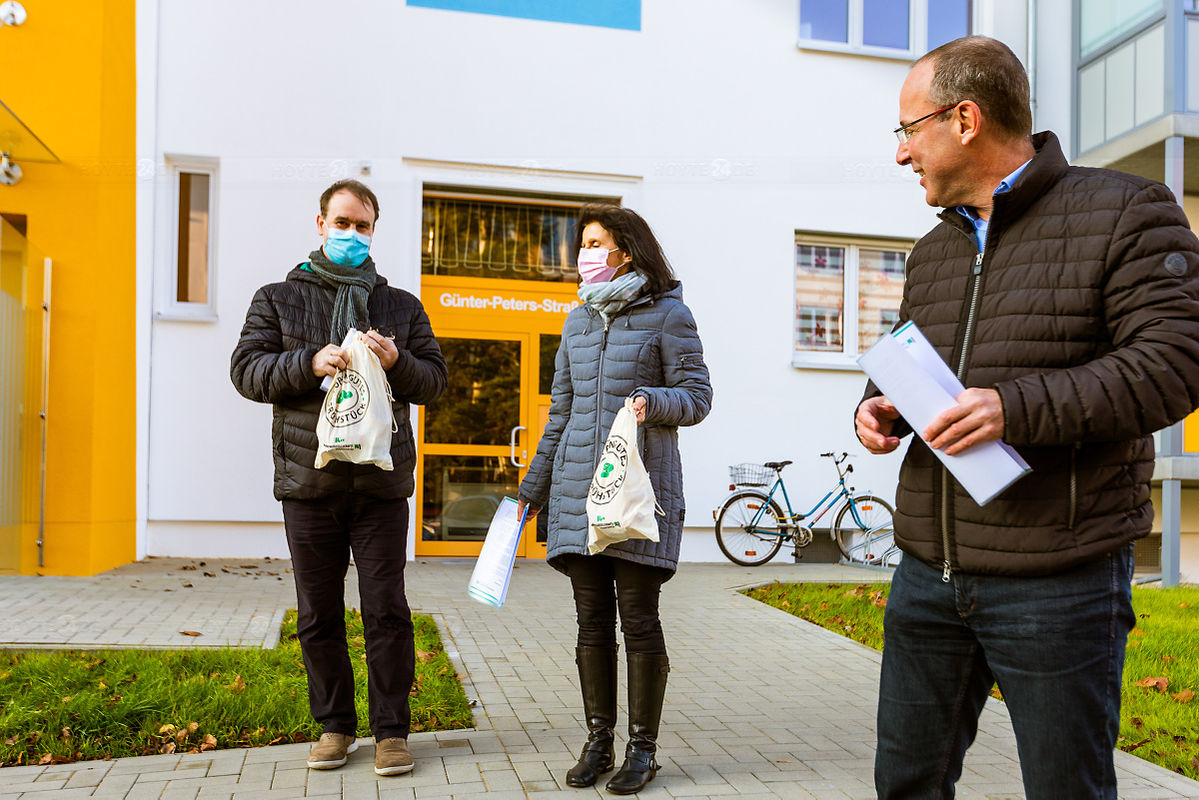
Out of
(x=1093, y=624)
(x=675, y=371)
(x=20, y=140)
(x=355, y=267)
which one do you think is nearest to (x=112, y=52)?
(x=20, y=140)

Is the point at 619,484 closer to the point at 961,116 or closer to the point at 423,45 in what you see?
the point at 961,116

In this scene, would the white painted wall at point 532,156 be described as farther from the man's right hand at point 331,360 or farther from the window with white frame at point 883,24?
the man's right hand at point 331,360

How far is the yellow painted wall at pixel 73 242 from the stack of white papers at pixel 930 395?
767cm

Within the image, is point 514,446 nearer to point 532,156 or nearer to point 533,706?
point 532,156

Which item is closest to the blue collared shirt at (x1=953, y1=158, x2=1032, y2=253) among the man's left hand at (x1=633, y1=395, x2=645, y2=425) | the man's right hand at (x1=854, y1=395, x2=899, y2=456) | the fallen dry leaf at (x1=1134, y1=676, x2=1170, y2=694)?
the man's right hand at (x1=854, y1=395, x2=899, y2=456)

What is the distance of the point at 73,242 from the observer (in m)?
8.20

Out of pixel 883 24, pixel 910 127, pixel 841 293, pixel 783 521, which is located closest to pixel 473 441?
pixel 783 521

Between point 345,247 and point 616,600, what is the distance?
164 cm

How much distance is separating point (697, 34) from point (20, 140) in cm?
638

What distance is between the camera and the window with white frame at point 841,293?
11.1 m

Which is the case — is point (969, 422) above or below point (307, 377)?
below

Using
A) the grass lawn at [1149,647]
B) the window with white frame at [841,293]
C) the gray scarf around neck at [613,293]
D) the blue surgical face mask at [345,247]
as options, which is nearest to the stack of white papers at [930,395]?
the gray scarf around neck at [613,293]

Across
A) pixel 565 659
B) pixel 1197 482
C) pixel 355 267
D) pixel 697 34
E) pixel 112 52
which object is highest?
pixel 697 34

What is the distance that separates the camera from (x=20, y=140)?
795 cm
